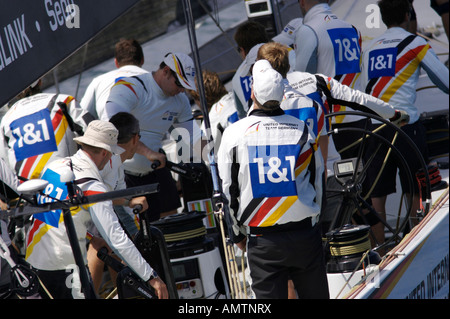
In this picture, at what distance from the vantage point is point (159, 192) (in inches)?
186

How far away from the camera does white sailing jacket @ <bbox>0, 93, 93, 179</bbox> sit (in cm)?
398

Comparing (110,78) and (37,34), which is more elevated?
(37,34)

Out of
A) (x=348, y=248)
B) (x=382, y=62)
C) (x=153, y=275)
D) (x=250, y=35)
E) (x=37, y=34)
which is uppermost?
(x=37, y=34)

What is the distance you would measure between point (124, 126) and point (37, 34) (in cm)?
116

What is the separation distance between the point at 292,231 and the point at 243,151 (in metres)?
0.38

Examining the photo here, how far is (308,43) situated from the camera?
469 cm

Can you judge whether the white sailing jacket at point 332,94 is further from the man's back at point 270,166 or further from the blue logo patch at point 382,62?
the man's back at point 270,166

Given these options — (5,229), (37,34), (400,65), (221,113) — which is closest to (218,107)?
(221,113)

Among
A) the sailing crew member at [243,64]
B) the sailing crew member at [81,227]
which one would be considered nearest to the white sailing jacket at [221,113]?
the sailing crew member at [243,64]

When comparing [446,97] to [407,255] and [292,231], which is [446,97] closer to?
[407,255]

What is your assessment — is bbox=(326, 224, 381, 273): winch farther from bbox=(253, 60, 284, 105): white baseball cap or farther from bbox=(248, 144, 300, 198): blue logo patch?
bbox=(253, 60, 284, 105): white baseball cap

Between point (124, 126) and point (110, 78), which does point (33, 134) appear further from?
point (110, 78)

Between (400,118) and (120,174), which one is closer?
(120,174)
